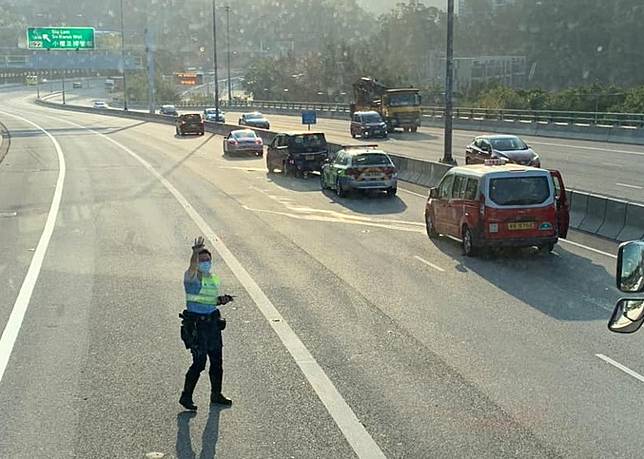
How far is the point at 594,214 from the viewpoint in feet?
65.9

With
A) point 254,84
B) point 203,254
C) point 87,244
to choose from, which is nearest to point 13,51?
point 254,84

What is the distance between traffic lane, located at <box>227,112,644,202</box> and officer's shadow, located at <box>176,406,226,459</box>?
18503 mm

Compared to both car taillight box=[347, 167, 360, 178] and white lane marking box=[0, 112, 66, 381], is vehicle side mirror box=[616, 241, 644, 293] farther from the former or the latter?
car taillight box=[347, 167, 360, 178]

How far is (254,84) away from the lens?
156875 mm

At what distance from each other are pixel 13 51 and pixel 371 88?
358 ft

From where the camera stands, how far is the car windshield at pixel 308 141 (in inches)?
1411

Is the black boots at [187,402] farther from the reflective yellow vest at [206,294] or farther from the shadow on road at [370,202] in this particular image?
the shadow on road at [370,202]

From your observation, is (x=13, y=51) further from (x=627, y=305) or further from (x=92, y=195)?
(x=627, y=305)

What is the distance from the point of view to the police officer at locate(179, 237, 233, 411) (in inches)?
324

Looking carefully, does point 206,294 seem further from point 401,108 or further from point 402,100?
point 402,100

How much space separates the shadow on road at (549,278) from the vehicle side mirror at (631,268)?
8402mm

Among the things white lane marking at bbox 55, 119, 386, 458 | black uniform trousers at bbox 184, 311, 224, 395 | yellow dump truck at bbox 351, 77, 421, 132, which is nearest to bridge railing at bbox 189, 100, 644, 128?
yellow dump truck at bbox 351, 77, 421, 132

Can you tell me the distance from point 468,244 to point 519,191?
4.36ft

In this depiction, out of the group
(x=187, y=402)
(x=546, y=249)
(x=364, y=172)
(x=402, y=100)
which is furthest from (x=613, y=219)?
(x=402, y=100)
